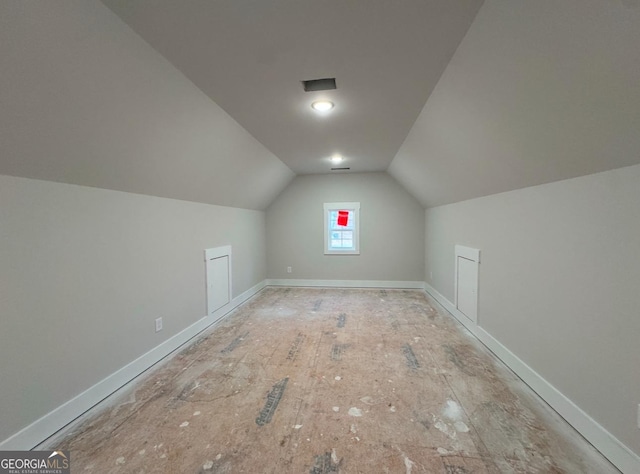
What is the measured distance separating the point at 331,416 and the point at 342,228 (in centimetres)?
398

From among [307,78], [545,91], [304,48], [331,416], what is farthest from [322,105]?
[331,416]

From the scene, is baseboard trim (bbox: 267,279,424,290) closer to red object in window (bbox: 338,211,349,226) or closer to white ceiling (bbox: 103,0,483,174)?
red object in window (bbox: 338,211,349,226)

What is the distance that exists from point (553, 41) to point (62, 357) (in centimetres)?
315

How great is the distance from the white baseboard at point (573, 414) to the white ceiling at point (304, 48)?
2.28 meters

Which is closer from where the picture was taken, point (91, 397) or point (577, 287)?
point (577, 287)

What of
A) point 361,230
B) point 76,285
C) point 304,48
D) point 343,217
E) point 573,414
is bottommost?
point 573,414

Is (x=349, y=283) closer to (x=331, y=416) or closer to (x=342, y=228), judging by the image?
(x=342, y=228)

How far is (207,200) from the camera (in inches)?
131

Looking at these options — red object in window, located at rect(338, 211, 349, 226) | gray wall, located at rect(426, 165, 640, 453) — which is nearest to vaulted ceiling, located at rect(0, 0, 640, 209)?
gray wall, located at rect(426, 165, 640, 453)

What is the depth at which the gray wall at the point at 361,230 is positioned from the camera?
5.21 m

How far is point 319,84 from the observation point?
1.91 m

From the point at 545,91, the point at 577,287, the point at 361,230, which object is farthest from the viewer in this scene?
the point at 361,230

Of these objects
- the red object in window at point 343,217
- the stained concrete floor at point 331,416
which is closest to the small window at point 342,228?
the red object in window at point 343,217

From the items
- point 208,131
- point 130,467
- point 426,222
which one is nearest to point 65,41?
point 208,131
